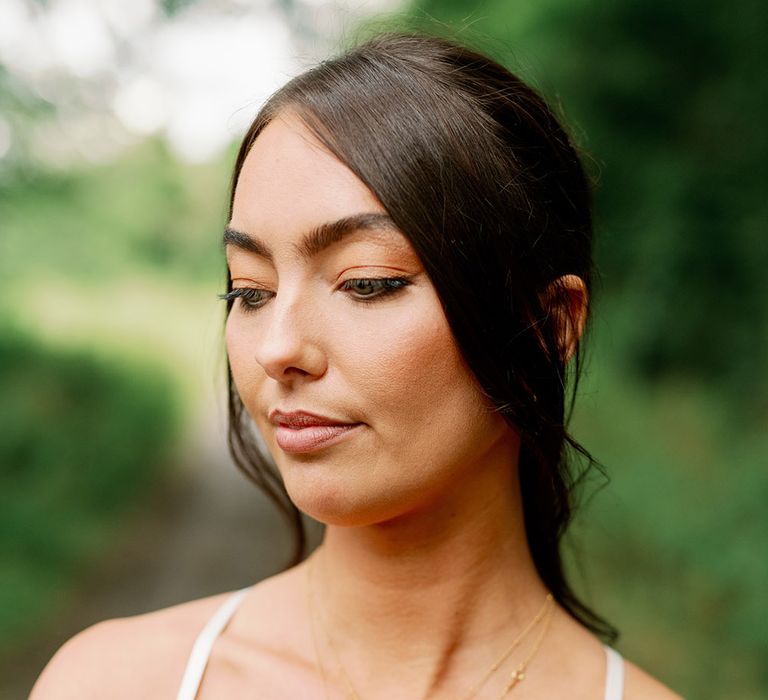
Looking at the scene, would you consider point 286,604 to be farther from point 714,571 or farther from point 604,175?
point 604,175

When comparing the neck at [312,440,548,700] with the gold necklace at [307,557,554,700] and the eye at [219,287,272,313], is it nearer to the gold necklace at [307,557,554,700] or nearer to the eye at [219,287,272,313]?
the gold necklace at [307,557,554,700]

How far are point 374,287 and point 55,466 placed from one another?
21.6 ft

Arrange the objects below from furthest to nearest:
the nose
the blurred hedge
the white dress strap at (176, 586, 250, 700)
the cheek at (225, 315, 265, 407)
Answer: the blurred hedge < the white dress strap at (176, 586, 250, 700) < the cheek at (225, 315, 265, 407) < the nose

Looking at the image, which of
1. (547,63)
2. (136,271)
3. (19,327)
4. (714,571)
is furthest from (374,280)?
(136,271)

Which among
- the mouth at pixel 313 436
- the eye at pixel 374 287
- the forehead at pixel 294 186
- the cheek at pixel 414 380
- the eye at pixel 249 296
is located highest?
the forehead at pixel 294 186

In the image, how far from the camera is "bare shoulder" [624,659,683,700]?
2.00 meters

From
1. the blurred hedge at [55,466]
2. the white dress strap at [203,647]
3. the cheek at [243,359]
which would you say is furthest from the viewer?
the blurred hedge at [55,466]

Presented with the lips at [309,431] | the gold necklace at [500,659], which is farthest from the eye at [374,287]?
the gold necklace at [500,659]

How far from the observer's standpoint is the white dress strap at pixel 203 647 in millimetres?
1979

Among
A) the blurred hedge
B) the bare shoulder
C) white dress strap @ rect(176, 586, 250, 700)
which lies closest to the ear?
the bare shoulder

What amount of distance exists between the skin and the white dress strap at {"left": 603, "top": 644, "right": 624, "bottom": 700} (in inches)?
0.6

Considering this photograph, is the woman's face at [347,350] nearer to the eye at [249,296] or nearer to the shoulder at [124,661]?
the eye at [249,296]

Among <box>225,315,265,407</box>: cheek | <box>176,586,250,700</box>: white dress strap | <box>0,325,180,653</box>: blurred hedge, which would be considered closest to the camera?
<box>225,315,265,407</box>: cheek

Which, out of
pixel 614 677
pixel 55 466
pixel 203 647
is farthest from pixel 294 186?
pixel 55 466
